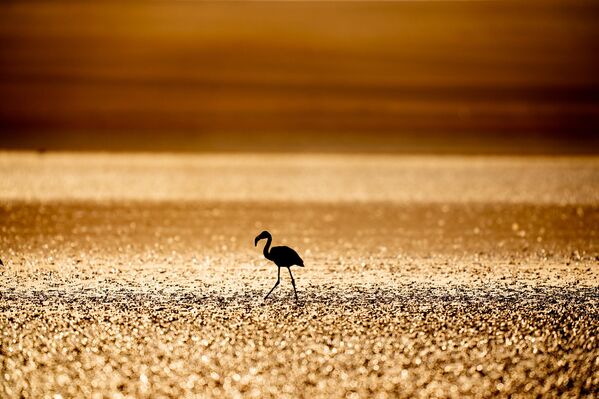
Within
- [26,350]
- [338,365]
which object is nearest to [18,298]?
[26,350]

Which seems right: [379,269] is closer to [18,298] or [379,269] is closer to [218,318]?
[218,318]

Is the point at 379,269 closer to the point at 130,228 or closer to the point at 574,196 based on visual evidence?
the point at 130,228

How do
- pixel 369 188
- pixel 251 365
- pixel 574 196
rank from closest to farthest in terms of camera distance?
pixel 251 365, pixel 574 196, pixel 369 188

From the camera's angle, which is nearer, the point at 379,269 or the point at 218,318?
the point at 218,318

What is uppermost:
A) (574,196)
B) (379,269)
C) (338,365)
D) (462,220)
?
(574,196)

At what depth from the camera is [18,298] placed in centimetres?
652

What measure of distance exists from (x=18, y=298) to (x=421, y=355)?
2.98m

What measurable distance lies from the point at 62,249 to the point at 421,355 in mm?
4547

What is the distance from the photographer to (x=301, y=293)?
675 cm

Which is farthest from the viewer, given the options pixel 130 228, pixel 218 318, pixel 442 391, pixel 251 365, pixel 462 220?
pixel 462 220

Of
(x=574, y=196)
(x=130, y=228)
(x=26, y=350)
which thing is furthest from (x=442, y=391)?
(x=574, y=196)

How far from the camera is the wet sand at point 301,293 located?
4.83 metres

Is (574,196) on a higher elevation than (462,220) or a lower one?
higher

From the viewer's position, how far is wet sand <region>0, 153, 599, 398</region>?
15.8ft
